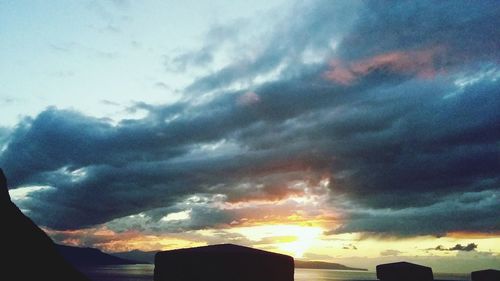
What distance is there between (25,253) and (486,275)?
65303 mm

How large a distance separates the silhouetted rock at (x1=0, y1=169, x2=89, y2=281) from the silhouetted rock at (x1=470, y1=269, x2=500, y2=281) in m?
63.2

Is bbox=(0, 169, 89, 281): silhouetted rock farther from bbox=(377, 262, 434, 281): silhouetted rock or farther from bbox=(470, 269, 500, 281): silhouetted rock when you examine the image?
bbox=(470, 269, 500, 281): silhouetted rock

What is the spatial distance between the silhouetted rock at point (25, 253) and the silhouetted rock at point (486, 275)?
207 feet

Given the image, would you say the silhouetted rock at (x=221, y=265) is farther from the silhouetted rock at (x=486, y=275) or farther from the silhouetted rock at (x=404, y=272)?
the silhouetted rock at (x=486, y=275)

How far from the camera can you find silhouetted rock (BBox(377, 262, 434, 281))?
5653cm

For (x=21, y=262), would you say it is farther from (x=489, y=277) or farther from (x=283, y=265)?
(x=489, y=277)

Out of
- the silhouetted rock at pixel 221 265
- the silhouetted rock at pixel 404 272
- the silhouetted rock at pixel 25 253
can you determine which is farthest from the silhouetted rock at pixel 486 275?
the silhouetted rock at pixel 25 253

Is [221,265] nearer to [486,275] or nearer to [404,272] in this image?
[404,272]

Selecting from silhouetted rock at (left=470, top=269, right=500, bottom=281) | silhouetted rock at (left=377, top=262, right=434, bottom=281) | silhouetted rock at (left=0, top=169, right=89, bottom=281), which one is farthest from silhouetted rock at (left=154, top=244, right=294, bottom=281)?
silhouetted rock at (left=470, top=269, right=500, bottom=281)

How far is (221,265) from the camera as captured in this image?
35.4 meters

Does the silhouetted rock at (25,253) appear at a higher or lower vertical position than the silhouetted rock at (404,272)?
higher

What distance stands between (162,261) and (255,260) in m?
9.20

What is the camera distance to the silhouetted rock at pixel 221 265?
35.2 meters

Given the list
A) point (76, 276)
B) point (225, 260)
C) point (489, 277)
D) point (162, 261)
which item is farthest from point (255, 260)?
point (489, 277)
